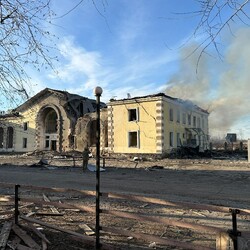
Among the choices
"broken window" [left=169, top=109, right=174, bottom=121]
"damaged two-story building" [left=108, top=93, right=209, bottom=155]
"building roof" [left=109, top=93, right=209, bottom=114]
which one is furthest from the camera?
"broken window" [left=169, top=109, right=174, bottom=121]

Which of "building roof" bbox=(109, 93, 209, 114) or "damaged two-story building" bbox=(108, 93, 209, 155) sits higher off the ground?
"building roof" bbox=(109, 93, 209, 114)

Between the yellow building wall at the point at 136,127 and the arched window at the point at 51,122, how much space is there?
49.4ft

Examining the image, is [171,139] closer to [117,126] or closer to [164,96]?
[164,96]

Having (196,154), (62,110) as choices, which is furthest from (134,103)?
(62,110)

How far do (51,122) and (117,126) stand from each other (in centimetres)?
1660

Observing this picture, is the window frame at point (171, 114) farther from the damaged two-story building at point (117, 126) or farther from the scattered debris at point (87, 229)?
the scattered debris at point (87, 229)

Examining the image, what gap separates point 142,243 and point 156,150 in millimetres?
30888

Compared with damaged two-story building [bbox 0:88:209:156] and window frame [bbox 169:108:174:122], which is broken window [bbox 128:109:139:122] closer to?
damaged two-story building [bbox 0:88:209:156]

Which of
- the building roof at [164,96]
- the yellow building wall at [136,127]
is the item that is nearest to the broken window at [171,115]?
the building roof at [164,96]

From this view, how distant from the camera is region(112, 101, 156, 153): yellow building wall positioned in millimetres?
37438

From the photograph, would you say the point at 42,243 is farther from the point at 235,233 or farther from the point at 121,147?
the point at 121,147

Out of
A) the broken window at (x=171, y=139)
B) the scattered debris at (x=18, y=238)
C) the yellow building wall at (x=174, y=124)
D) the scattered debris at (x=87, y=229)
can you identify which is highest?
the yellow building wall at (x=174, y=124)

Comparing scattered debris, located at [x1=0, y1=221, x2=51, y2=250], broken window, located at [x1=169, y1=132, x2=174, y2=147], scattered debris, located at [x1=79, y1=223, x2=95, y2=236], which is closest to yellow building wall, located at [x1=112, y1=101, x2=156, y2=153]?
broken window, located at [x1=169, y1=132, x2=174, y2=147]

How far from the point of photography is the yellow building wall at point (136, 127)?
3744 cm
